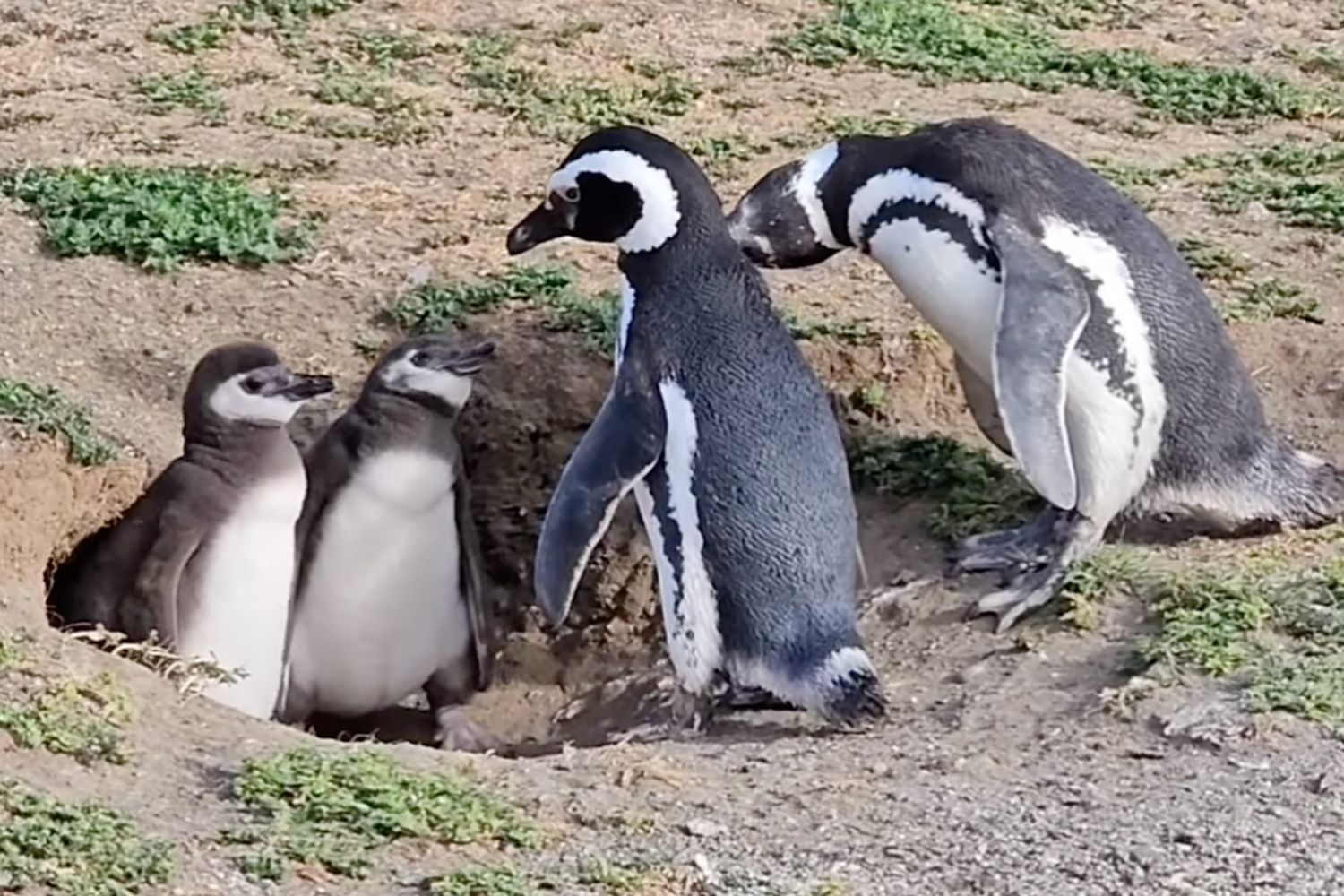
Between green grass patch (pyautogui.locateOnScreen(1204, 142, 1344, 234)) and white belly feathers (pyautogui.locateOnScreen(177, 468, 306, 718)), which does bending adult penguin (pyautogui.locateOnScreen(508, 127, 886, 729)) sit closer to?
white belly feathers (pyautogui.locateOnScreen(177, 468, 306, 718))

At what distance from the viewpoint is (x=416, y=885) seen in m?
3.64

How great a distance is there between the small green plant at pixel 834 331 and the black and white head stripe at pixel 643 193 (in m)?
0.92

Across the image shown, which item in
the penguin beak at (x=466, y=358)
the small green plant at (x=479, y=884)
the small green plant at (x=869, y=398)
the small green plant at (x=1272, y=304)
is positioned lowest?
the small green plant at (x=869, y=398)

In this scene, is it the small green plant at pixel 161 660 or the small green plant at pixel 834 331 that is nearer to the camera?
the small green plant at pixel 161 660

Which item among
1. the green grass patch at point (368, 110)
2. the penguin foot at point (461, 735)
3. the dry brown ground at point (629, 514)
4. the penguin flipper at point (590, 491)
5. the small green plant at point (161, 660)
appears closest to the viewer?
the dry brown ground at point (629, 514)

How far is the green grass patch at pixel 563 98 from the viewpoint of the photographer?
301 inches

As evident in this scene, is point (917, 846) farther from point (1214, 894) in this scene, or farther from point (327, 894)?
point (327, 894)

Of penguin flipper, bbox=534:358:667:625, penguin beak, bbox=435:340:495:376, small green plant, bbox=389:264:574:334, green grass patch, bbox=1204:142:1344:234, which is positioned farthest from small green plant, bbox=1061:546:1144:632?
green grass patch, bbox=1204:142:1344:234

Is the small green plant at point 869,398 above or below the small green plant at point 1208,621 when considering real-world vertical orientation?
below

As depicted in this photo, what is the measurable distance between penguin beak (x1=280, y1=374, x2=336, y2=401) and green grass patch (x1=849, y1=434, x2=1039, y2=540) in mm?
1243

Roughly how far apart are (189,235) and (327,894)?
10.2 feet

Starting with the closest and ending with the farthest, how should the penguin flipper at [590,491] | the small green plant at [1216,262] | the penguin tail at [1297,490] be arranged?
the penguin flipper at [590,491] → the penguin tail at [1297,490] → the small green plant at [1216,262]

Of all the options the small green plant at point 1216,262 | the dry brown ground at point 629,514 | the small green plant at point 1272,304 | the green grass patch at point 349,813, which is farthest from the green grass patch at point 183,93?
the green grass patch at point 349,813

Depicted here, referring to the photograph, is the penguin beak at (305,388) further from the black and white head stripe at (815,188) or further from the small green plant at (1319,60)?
the small green plant at (1319,60)
